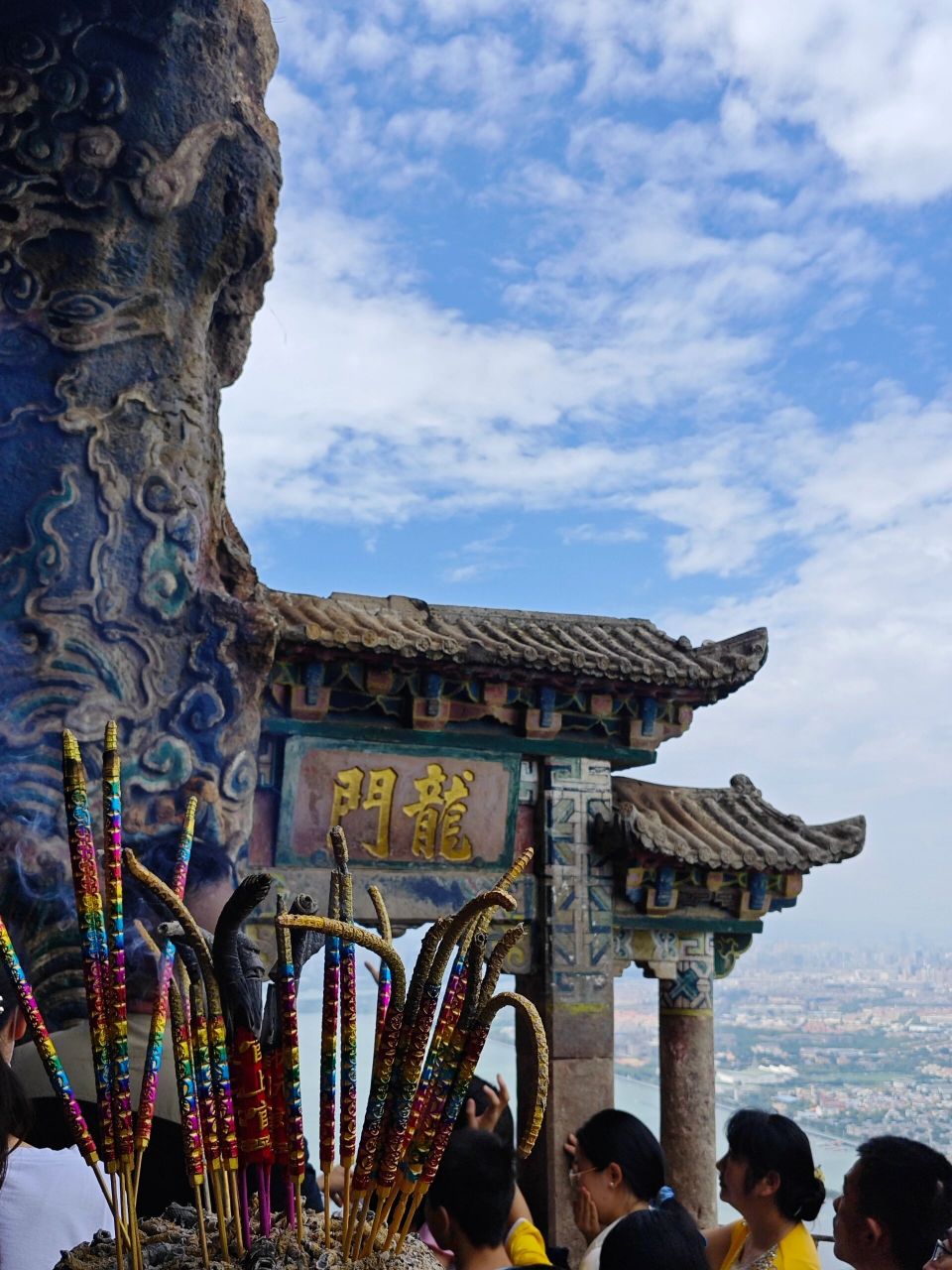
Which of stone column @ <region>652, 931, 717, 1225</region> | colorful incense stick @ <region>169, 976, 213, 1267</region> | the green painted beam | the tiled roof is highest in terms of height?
the tiled roof

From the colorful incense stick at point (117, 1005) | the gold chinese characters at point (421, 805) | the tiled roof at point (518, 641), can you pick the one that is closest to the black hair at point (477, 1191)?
the colorful incense stick at point (117, 1005)

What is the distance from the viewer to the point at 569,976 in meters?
8.40

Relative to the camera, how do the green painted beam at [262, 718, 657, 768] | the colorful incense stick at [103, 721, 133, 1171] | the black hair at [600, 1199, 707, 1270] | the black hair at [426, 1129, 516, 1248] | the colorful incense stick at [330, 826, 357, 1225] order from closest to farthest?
the colorful incense stick at [103, 721, 133, 1171] < the colorful incense stick at [330, 826, 357, 1225] < the black hair at [600, 1199, 707, 1270] < the black hair at [426, 1129, 516, 1248] < the green painted beam at [262, 718, 657, 768]

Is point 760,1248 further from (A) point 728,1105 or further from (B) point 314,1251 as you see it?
(A) point 728,1105

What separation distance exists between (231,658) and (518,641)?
227 cm

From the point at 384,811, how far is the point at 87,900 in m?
6.27

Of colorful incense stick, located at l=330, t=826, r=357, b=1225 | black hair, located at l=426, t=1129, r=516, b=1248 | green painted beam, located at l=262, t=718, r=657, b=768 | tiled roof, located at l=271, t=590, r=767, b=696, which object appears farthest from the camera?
green painted beam, located at l=262, t=718, r=657, b=768

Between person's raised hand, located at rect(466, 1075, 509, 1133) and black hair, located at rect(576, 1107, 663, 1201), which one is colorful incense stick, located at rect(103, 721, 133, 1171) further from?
person's raised hand, located at rect(466, 1075, 509, 1133)

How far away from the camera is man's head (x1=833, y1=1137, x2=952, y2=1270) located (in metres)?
2.87

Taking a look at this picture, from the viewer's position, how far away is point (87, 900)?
197 centimetres

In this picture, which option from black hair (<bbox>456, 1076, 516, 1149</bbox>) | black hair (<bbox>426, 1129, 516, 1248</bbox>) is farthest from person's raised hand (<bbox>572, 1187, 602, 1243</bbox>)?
black hair (<bbox>456, 1076, 516, 1149</bbox>)

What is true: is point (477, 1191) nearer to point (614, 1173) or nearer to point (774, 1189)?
point (614, 1173)

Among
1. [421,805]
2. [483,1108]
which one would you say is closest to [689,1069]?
[421,805]

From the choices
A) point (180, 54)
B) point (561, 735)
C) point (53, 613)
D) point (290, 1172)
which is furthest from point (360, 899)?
point (290, 1172)
